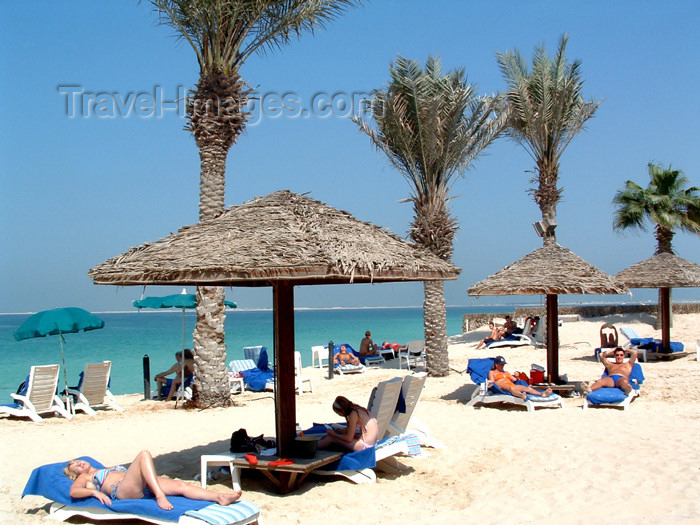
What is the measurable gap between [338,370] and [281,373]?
10.4m

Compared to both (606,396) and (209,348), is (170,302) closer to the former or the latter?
(209,348)

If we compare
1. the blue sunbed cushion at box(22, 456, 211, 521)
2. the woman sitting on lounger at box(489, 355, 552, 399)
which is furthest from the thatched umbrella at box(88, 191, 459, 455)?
the woman sitting on lounger at box(489, 355, 552, 399)

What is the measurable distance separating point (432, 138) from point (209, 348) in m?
6.51

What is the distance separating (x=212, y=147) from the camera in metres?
10.9

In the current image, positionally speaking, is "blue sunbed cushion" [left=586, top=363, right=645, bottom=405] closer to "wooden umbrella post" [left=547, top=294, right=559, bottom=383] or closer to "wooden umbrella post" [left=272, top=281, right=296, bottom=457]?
"wooden umbrella post" [left=547, top=294, right=559, bottom=383]

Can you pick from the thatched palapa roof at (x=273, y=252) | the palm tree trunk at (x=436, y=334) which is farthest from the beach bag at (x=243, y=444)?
the palm tree trunk at (x=436, y=334)

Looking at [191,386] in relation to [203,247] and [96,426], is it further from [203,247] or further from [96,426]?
[203,247]

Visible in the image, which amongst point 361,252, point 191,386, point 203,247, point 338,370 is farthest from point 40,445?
point 338,370

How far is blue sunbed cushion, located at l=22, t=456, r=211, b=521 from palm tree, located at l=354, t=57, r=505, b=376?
967cm

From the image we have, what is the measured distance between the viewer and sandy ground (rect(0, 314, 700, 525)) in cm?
489

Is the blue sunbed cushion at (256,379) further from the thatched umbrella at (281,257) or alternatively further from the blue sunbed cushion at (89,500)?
the blue sunbed cushion at (89,500)

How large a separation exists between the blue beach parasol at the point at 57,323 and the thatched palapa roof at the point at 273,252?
5.44 m

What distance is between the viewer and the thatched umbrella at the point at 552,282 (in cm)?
1059

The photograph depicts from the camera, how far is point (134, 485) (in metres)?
4.63
